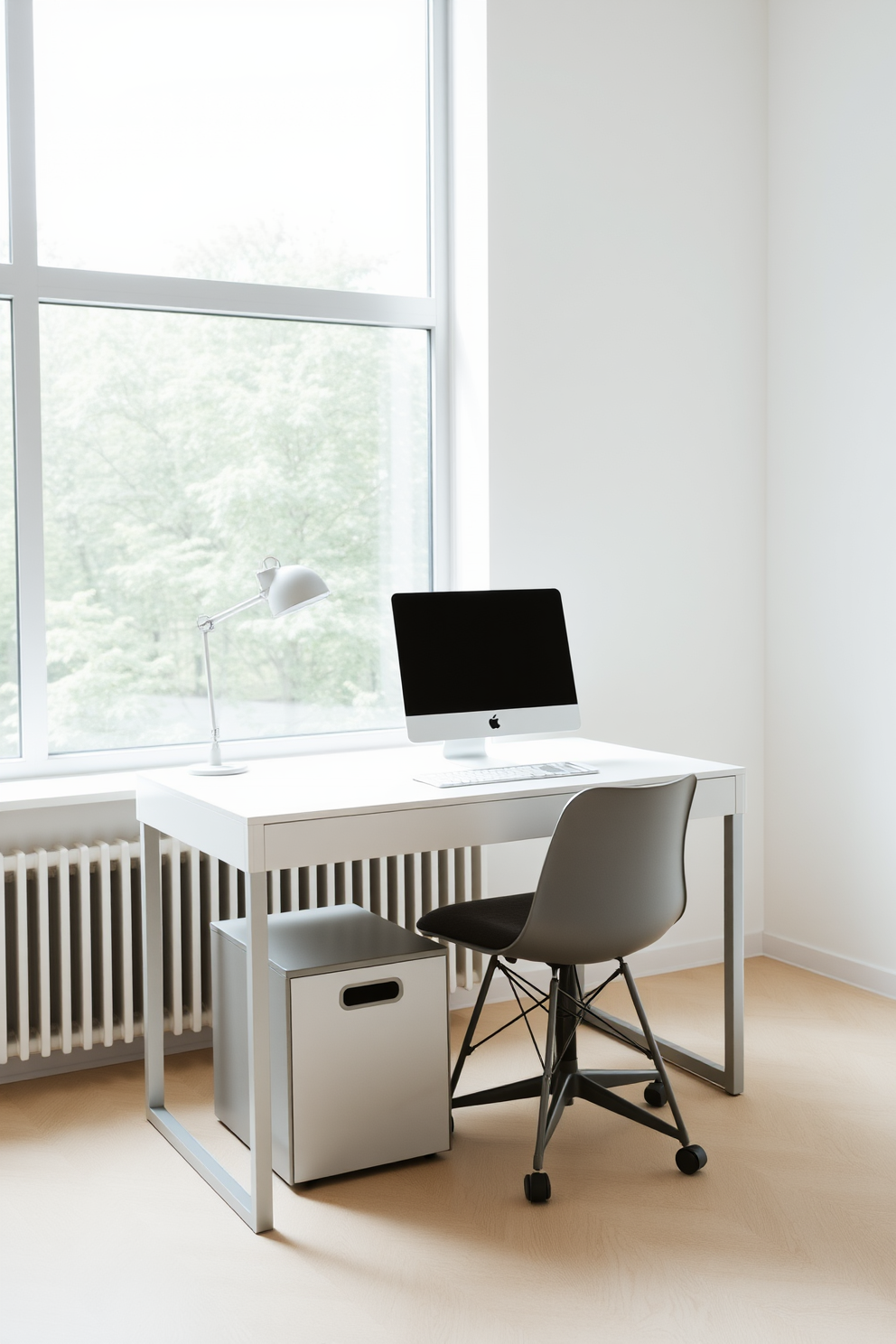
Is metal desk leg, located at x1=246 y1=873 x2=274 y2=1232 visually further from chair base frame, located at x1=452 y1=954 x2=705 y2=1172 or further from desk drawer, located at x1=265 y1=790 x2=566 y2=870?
chair base frame, located at x1=452 y1=954 x2=705 y2=1172

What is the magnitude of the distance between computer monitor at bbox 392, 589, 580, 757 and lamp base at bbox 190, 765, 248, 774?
385mm

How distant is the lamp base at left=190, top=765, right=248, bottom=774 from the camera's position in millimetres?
2678

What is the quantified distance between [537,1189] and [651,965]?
1.49m

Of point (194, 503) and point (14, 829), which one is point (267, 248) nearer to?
point (194, 503)

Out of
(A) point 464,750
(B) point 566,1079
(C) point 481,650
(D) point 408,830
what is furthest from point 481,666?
(B) point 566,1079

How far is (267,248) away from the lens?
3367 millimetres

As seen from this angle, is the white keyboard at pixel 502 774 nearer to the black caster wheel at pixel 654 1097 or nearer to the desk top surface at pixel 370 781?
the desk top surface at pixel 370 781

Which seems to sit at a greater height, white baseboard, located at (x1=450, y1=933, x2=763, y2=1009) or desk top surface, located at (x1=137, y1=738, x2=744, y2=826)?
desk top surface, located at (x1=137, y1=738, x2=744, y2=826)

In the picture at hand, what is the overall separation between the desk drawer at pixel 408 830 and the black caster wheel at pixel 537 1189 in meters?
0.63

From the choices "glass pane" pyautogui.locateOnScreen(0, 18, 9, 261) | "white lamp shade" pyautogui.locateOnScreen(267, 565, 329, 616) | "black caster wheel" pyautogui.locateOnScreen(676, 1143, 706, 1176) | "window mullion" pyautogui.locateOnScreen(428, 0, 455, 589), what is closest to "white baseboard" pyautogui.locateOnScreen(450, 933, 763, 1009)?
"black caster wheel" pyautogui.locateOnScreen(676, 1143, 706, 1176)

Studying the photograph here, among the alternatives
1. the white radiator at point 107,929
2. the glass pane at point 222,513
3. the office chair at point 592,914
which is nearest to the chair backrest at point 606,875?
the office chair at point 592,914

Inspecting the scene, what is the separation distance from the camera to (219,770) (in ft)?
8.80

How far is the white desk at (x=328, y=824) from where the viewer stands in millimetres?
2207

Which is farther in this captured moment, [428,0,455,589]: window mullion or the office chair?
[428,0,455,589]: window mullion
